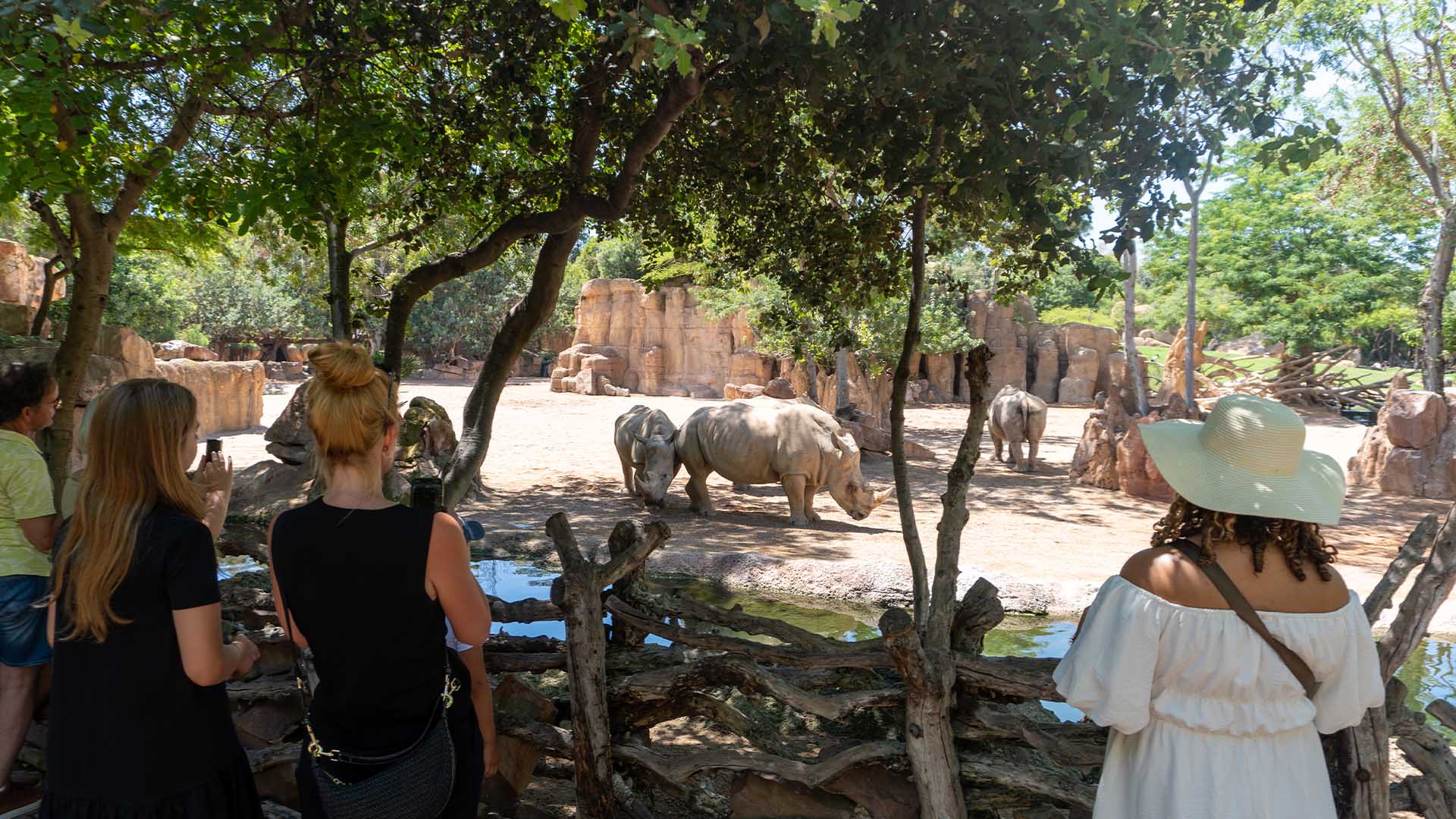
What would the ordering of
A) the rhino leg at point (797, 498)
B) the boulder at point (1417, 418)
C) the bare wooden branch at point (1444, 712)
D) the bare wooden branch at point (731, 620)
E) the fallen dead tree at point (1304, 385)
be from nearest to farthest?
the bare wooden branch at point (1444, 712) → the bare wooden branch at point (731, 620) → the rhino leg at point (797, 498) → the boulder at point (1417, 418) → the fallen dead tree at point (1304, 385)

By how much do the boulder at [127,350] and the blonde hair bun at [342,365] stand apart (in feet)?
45.7

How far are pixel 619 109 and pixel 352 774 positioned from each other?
183 inches

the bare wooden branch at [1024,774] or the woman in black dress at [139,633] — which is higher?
the woman in black dress at [139,633]

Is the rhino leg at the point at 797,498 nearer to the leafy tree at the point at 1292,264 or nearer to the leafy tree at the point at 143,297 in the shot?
the leafy tree at the point at 143,297

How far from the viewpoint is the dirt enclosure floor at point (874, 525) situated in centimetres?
824

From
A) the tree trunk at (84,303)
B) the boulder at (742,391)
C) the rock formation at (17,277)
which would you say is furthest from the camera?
the boulder at (742,391)

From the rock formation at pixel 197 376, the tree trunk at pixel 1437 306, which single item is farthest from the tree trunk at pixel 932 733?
the tree trunk at pixel 1437 306

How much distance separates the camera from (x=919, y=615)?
4770 mm

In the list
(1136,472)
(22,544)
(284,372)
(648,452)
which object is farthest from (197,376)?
(284,372)

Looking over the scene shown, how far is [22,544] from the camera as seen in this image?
297 cm

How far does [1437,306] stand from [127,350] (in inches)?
905

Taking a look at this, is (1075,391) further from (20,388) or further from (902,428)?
(20,388)

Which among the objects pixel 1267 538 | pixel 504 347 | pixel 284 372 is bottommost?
pixel 1267 538

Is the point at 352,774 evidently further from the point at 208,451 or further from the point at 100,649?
the point at 208,451
